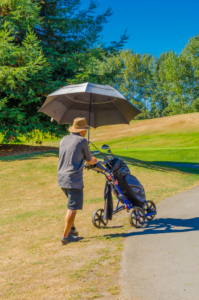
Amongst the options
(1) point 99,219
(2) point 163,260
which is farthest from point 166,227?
(2) point 163,260

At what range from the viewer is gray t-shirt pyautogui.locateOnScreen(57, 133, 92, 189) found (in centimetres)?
482

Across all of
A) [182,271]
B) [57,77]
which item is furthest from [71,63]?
[182,271]

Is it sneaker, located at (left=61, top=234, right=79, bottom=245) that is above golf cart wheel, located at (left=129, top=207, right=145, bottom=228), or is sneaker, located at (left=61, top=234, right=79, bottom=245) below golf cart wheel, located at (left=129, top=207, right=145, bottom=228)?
below

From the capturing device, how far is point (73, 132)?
5.05m

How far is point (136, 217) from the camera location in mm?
5691

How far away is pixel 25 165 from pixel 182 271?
1005 cm

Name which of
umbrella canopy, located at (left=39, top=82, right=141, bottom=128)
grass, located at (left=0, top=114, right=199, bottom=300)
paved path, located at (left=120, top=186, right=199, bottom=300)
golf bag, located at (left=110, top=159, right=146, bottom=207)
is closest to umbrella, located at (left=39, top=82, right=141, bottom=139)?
umbrella canopy, located at (left=39, top=82, right=141, bottom=128)

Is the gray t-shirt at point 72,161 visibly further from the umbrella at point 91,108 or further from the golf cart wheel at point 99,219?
the umbrella at point 91,108

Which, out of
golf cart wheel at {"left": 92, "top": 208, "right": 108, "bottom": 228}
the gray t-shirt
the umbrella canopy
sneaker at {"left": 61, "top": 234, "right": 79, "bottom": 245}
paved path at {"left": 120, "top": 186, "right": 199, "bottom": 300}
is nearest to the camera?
paved path at {"left": 120, "top": 186, "right": 199, "bottom": 300}

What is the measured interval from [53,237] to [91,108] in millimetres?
3263

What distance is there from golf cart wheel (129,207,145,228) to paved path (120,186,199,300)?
0.12m

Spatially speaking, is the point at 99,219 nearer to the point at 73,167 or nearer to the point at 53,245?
the point at 53,245

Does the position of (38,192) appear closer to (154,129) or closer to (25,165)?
(25,165)

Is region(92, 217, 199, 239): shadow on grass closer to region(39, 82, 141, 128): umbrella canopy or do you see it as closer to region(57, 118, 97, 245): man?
region(57, 118, 97, 245): man
